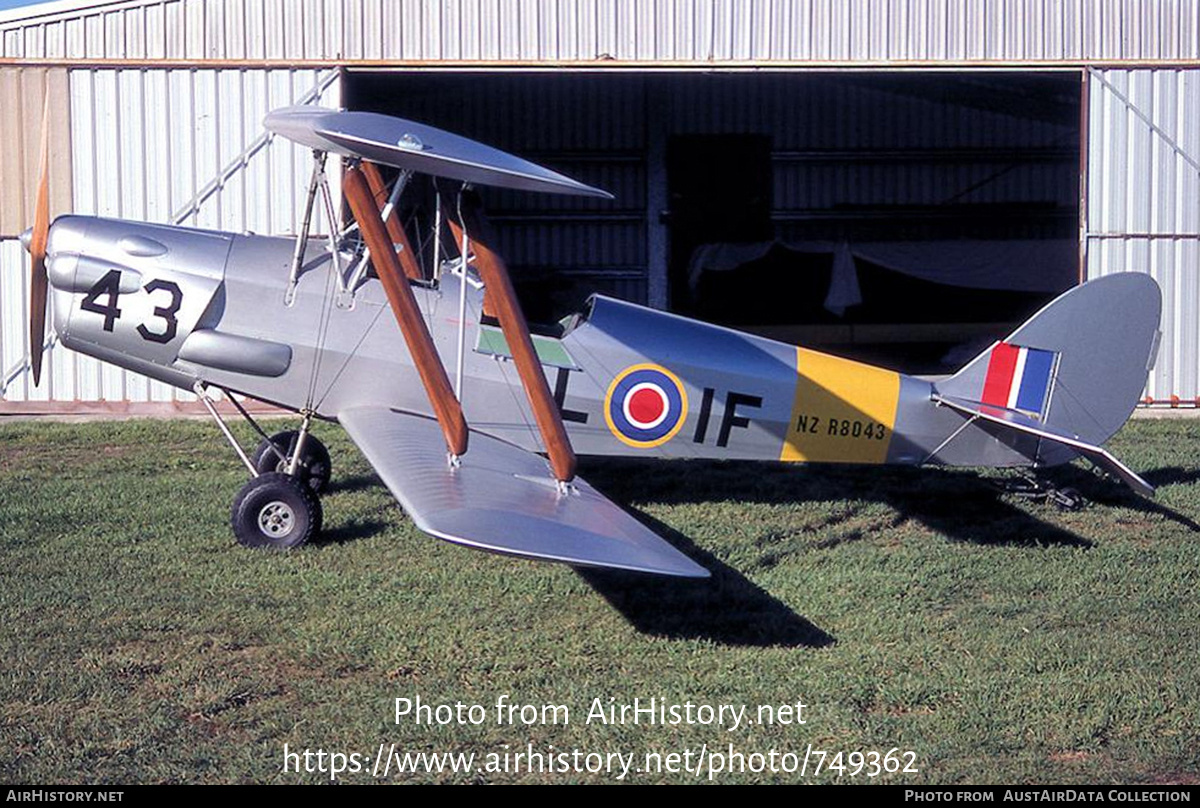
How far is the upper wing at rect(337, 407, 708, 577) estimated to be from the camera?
17.6ft

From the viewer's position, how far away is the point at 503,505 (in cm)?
611

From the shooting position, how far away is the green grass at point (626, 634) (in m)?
5.19

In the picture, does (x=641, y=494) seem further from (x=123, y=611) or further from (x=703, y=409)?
(x=123, y=611)

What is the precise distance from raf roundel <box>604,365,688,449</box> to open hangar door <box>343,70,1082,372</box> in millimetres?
12887

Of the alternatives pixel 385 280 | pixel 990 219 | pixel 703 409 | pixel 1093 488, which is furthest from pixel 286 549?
pixel 990 219

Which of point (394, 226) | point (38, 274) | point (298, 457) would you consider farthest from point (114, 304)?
point (394, 226)

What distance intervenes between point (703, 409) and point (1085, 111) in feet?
27.2

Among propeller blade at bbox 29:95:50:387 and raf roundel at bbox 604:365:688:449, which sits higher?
propeller blade at bbox 29:95:50:387

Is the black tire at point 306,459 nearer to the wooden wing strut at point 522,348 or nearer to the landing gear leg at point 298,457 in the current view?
the landing gear leg at point 298,457

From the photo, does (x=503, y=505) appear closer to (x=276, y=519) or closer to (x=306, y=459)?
(x=276, y=519)

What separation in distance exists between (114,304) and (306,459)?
5.82 ft

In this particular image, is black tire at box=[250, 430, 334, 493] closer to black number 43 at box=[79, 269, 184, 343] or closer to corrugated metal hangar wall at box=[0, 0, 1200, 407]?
black number 43 at box=[79, 269, 184, 343]

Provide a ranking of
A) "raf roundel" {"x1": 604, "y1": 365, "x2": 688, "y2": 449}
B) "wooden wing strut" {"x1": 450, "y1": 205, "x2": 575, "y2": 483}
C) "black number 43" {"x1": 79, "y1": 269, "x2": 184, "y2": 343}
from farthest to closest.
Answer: "raf roundel" {"x1": 604, "y1": 365, "x2": 688, "y2": 449} → "black number 43" {"x1": 79, "y1": 269, "x2": 184, "y2": 343} → "wooden wing strut" {"x1": 450, "y1": 205, "x2": 575, "y2": 483}

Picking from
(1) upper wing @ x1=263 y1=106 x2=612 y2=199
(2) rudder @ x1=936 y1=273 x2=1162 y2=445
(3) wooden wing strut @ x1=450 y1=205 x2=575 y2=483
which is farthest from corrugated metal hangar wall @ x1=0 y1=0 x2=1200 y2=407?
(3) wooden wing strut @ x1=450 y1=205 x2=575 y2=483
